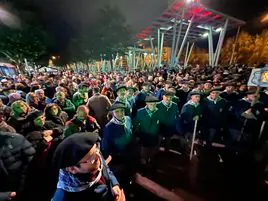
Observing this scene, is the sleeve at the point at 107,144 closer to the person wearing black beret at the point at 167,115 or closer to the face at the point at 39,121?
the face at the point at 39,121

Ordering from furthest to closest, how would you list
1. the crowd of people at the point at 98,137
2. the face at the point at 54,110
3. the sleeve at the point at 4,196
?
the face at the point at 54,110
the sleeve at the point at 4,196
the crowd of people at the point at 98,137

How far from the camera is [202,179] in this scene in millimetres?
4461

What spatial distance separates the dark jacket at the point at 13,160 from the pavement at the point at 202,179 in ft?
7.45

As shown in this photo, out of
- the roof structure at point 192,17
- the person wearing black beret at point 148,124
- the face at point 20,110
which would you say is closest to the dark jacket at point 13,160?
the face at point 20,110

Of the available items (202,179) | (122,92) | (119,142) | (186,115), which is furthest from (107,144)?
(186,115)

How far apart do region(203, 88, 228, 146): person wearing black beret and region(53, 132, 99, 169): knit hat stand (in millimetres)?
4601

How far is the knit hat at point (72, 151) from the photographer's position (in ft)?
5.17

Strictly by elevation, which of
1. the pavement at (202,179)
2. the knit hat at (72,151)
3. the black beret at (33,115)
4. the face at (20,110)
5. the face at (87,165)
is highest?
the knit hat at (72,151)

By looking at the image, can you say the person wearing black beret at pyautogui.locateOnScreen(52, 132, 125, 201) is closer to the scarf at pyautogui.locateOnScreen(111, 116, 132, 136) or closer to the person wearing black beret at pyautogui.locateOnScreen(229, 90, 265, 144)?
the scarf at pyautogui.locateOnScreen(111, 116, 132, 136)

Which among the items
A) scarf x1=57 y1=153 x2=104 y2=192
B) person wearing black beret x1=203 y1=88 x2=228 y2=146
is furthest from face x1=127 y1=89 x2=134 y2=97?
scarf x1=57 y1=153 x2=104 y2=192

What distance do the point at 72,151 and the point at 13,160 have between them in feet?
5.77

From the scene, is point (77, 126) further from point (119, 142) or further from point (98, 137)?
point (98, 137)

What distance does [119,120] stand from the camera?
12.3 ft

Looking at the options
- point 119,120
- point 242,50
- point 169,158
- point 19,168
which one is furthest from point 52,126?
point 242,50
